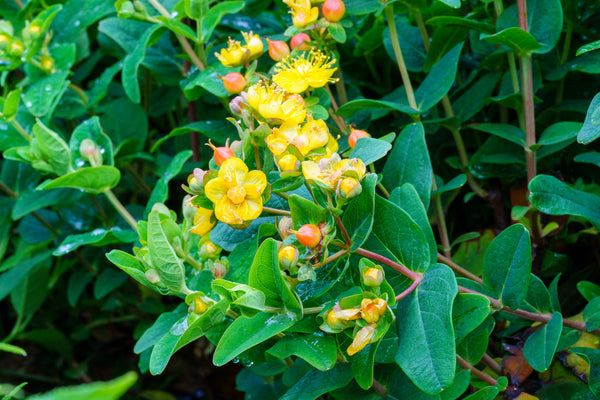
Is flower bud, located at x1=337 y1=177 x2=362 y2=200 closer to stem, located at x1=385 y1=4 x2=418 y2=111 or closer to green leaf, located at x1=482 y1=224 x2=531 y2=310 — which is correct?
green leaf, located at x1=482 y1=224 x2=531 y2=310

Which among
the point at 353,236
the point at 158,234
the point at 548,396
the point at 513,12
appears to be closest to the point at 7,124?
the point at 158,234

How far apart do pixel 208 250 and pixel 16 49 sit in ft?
2.16

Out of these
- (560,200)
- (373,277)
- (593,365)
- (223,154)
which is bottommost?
(593,365)

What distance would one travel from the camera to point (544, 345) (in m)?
0.71

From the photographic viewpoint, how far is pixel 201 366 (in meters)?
1.50

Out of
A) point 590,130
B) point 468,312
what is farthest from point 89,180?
point 590,130

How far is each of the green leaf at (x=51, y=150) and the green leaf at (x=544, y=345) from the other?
761 millimetres

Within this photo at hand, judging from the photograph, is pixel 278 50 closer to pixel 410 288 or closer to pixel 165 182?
pixel 165 182

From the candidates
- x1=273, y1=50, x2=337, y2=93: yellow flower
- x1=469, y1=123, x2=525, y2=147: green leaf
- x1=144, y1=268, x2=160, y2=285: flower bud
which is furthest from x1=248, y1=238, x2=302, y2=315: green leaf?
x1=469, y1=123, x2=525, y2=147: green leaf

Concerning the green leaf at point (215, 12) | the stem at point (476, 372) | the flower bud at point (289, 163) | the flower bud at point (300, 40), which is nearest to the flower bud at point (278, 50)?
the flower bud at point (300, 40)

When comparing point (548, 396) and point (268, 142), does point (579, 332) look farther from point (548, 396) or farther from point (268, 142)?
point (268, 142)

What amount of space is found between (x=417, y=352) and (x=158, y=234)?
300 mm

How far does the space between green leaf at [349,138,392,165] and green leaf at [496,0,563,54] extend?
1.23 ft

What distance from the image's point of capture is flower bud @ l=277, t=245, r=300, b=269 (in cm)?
56
